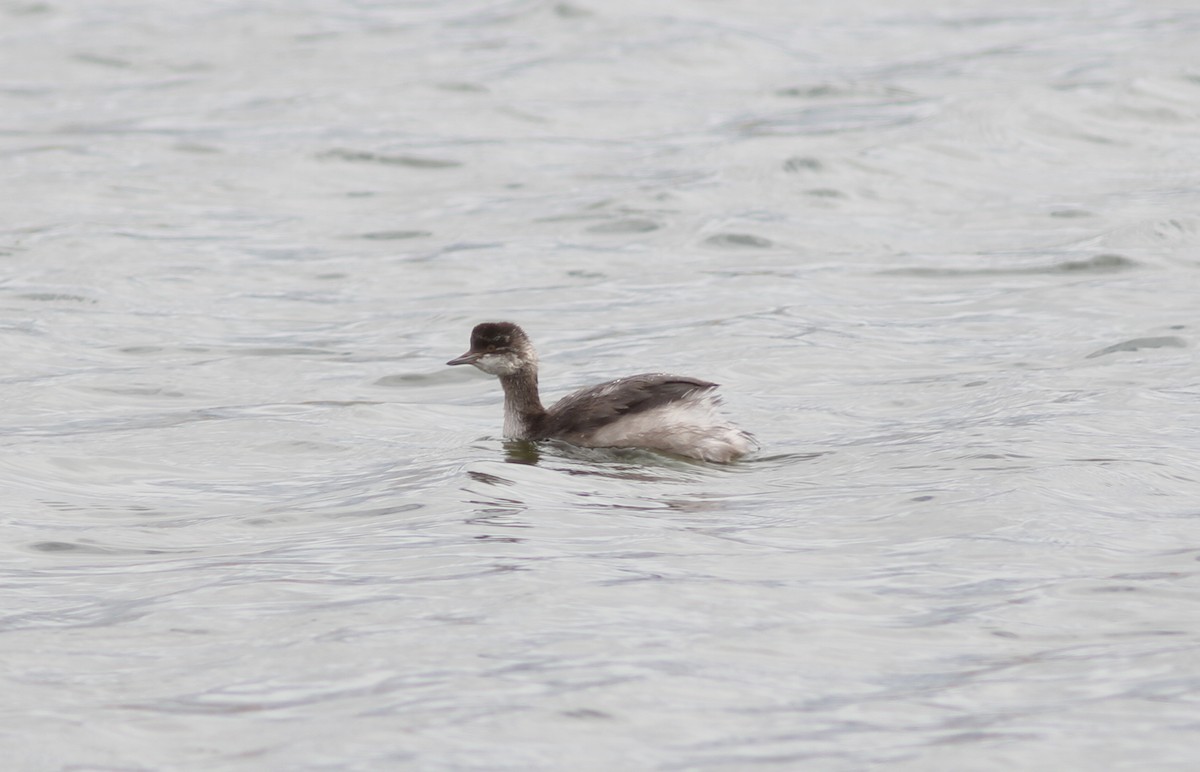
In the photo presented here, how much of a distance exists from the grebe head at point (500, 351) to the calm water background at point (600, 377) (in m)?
0.46

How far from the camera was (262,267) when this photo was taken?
17.3 metres

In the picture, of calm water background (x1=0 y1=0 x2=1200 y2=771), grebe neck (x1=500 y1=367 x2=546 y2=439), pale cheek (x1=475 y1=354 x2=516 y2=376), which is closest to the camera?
calm water background (x1=0 y1=0 x2=1200 y2=771)

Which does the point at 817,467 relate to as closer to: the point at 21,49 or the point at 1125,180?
the point at 1125,180

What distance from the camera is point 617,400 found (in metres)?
10.9

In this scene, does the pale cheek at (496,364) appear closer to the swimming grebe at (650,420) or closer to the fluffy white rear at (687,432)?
the swimming grebe at (650,420)

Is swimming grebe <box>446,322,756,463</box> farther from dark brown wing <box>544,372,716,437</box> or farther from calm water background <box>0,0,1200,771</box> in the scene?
calm water background <box>0,0,1200,771</box>

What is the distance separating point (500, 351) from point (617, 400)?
107cm

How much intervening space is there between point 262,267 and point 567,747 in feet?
38.0

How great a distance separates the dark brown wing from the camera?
35.1ft

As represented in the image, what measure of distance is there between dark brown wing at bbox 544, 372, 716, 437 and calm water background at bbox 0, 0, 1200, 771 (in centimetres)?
25

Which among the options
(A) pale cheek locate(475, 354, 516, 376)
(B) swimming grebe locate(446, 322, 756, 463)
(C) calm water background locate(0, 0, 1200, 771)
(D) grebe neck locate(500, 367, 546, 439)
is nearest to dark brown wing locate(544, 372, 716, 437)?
(B) swimming grebe locate(446, 322, 756, 463)

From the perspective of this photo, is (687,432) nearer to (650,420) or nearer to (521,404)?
(650,420)

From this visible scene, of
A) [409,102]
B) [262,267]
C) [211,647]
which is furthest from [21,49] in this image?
[211,647]

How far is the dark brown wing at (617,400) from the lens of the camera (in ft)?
35.1
